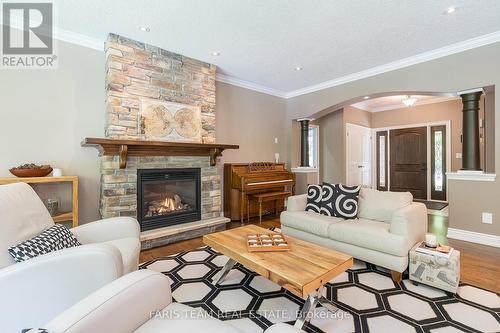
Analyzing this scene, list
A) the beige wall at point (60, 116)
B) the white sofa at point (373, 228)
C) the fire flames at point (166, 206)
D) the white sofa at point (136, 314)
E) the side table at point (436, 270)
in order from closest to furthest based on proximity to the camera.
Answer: the white sofa at point (136, 314)
the side table at point (436, 270)
the white sofa at point (373, 228)
the beige wall at point (60, 116)
the fire flames at point (166, 206)

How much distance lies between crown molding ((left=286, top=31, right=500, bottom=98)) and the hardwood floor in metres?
2.60

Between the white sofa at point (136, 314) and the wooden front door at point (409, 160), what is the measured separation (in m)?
7.01

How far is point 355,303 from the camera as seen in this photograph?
188cm

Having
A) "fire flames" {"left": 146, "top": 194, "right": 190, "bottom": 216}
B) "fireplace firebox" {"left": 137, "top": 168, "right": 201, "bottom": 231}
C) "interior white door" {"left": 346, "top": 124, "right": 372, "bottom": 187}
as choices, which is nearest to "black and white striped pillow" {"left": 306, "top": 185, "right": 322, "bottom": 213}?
"fireplace firebox" {"left": 137, "top": 168, "right": 201, "bottom": 231}

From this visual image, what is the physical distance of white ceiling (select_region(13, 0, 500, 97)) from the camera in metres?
2.45

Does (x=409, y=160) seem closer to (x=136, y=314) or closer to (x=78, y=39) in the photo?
(x=136, y=314)

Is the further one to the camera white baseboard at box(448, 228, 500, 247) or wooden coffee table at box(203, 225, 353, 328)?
white baseboard at box(448, 228, 500, 247)

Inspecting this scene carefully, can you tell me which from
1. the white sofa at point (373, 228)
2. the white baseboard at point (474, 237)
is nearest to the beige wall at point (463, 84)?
the white baseboard at point (474, 237)

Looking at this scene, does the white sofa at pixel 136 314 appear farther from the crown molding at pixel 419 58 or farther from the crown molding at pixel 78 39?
the crown molding at pixel 419 58

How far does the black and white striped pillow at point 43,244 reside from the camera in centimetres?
131

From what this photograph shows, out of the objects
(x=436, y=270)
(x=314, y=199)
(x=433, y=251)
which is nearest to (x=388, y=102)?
(x=314, y=199)

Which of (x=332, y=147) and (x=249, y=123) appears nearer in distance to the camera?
(x=249, y=123)

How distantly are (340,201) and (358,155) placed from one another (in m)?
4.12

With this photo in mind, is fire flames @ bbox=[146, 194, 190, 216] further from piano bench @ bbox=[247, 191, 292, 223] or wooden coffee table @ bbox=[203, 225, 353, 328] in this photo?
wooden coffee table @ bbox=[203, 225, 353, 328]
